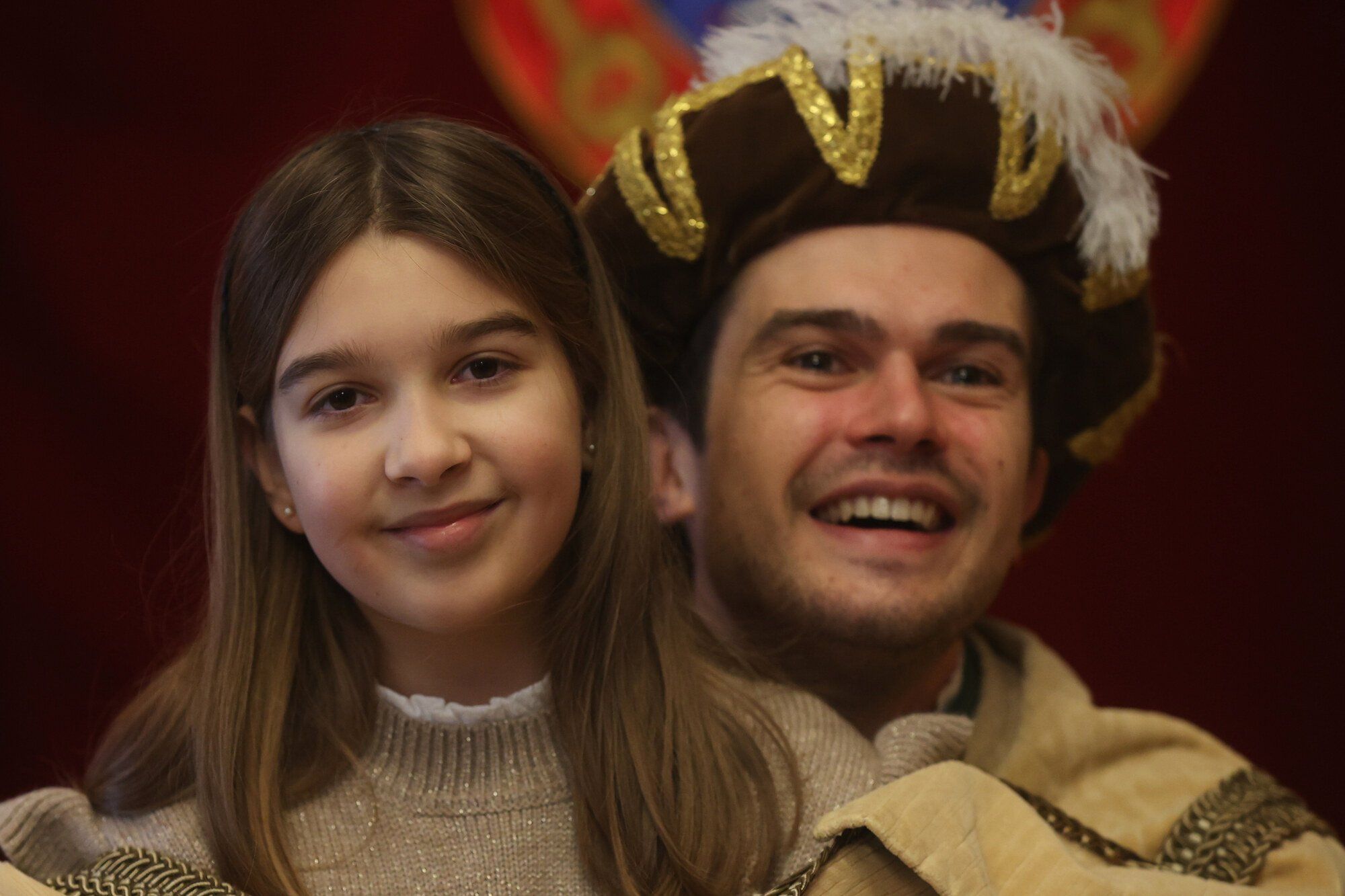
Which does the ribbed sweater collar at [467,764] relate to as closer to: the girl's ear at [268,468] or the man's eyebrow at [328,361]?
the girl's ear at [268,468]

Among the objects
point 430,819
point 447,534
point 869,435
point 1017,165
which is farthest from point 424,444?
point 1017,165

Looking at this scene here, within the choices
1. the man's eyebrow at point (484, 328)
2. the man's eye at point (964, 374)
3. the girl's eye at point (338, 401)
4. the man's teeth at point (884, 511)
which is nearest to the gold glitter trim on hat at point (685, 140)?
the man's eye at point (964, 374)

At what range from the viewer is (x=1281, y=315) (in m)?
2.63

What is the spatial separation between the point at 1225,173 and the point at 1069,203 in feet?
3.36

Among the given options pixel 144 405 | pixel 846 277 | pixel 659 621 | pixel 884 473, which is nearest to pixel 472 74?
pixel 144 405

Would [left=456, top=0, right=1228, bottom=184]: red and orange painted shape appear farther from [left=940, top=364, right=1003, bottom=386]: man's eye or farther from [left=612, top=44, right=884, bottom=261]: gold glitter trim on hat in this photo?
[left=940, top=364, right=1003, bottom=386]: man's eye

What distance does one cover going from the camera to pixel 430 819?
1.34 metres

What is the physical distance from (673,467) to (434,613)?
0.61 metres

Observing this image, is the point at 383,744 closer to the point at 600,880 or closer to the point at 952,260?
the point at 600,880

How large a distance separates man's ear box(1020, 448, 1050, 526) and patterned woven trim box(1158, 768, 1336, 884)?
17.0 inches

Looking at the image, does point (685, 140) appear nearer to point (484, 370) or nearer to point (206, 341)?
point (484, 370)

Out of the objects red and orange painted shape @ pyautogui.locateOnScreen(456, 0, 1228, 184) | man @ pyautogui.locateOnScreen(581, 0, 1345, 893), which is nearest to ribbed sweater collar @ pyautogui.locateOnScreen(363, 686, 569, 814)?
man @ pyautogui.locateOnScreen(581, 0, 1345, 893)

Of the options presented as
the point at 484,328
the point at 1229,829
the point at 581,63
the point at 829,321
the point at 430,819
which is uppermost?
the point at 581,63

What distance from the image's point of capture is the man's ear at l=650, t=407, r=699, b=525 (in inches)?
70.8
